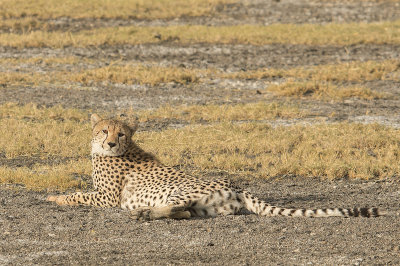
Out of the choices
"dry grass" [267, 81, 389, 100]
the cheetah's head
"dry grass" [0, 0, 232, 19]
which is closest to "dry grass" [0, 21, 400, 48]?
"dry grass" [0, 0, 232, 19]

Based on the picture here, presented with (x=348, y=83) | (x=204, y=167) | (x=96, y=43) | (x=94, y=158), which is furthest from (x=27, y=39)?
(x=94, y=158)

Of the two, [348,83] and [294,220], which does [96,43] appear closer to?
[348,83]

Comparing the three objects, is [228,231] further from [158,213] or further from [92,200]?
[92,200]

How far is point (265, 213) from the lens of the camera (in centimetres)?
679

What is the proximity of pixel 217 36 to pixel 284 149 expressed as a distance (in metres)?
11.5

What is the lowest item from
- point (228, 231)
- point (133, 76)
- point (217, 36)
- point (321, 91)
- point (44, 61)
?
point (321, 91)

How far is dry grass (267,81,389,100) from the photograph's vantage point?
15312mm

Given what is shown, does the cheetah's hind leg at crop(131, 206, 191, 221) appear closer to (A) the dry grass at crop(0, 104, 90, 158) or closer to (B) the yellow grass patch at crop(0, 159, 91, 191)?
(B) the yellow grass patch at crop(0, 159, 91, 191)

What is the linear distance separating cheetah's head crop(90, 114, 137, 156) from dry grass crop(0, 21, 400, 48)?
43.4ft

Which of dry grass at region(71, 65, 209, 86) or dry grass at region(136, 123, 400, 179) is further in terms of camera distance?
dry grass at region(71, 65, 209, 86)

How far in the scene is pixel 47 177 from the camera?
869 cm

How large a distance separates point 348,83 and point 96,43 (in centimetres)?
726

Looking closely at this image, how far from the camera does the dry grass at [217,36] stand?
2070 centimetres

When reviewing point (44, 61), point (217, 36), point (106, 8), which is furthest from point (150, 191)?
point (106, 8)
